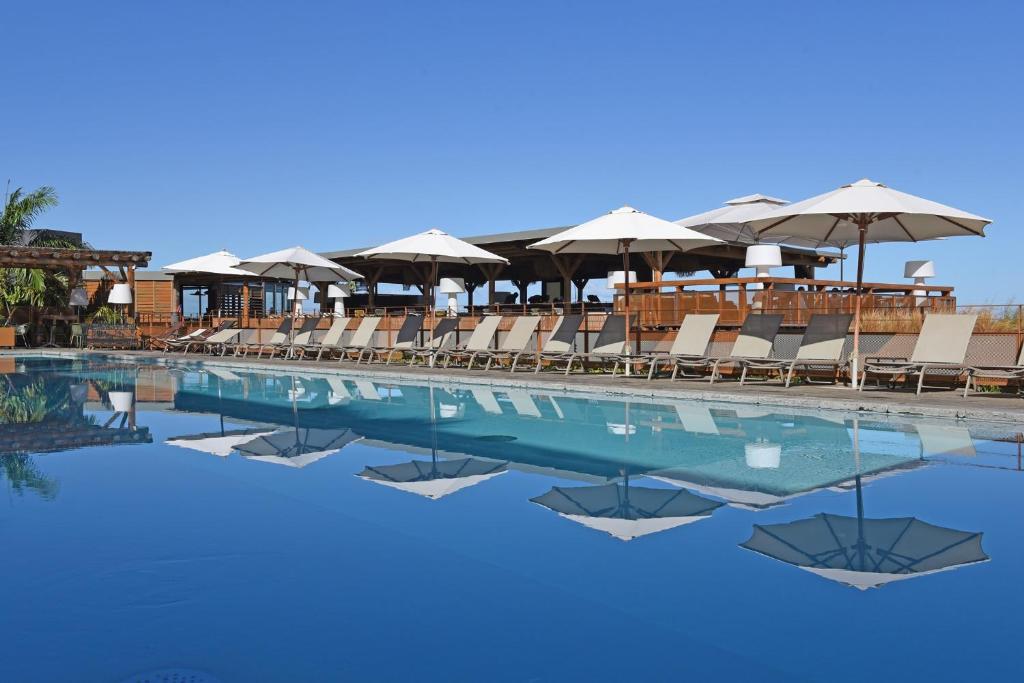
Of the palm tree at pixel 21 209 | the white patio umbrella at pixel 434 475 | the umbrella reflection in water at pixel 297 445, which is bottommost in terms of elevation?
the umbrella reflection in water at pixel 297 445

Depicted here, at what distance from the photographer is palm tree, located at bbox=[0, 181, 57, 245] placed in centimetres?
2450

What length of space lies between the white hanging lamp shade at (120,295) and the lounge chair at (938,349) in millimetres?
19856

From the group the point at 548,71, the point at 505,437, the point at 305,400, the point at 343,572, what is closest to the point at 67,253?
the point at 548,71

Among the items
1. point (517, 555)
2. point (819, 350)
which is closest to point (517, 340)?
point (819, 350)

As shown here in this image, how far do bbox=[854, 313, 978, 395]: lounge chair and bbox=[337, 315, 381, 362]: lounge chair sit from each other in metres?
9.45

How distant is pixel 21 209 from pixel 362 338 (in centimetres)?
1527

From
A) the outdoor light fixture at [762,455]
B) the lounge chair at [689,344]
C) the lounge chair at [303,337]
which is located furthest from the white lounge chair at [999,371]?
the lounge chair at [303,337]

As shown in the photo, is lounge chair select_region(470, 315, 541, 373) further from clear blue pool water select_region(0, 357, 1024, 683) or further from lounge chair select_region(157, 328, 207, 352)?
lounge chair select_region(157, 328, 207, 352)

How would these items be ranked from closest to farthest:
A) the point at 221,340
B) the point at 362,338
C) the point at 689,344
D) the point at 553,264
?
the point at 689,344 < the point at 362,338 < the point at 221,340 < the point at 553,264

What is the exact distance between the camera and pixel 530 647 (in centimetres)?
264

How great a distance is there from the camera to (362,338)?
1590 centimetres

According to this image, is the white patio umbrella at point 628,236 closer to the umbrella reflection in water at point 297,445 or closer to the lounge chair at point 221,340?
the umbrella reflection in water at point 297,445

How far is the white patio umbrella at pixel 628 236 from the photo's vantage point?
11086mm

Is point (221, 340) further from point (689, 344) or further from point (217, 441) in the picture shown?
point (217, 441)
